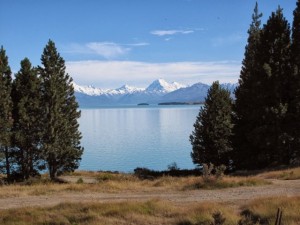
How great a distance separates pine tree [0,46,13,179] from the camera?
4112 centimetres

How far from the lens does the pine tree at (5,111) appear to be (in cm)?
4112

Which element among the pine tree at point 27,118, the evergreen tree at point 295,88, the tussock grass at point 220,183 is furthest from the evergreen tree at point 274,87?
the pine tree at point 27,118

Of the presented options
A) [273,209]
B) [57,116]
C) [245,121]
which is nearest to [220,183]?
[273,209]

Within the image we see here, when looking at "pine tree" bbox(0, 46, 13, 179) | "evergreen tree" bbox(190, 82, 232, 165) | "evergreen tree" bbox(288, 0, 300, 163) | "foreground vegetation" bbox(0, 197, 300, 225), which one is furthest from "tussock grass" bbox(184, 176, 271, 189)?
"pine tree" bbox(0, 46, 13, 179)

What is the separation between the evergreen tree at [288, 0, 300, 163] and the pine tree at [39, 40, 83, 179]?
23.7m

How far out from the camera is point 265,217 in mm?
14555

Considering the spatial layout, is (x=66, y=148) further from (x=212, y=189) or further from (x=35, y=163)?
(x=212, y=189)

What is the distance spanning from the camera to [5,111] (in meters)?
41.2

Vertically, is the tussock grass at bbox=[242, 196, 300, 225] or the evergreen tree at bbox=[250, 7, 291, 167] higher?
the evergreen tree at bbox=[250, 7, 291, 167]

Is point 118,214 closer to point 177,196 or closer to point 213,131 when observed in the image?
point 177,196

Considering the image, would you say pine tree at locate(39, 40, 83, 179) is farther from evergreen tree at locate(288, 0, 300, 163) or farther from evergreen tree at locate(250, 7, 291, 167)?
evergreen tree at locate(288, 0, 300, 163)

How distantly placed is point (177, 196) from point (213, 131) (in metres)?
21.7

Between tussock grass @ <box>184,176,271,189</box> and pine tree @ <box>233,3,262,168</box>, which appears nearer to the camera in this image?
tussock grass @ <box>184,176,271,189</box>

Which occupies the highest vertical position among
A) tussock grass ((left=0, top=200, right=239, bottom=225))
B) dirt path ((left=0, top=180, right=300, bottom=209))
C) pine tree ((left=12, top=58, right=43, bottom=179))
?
pine tree ((left=12, top=58, right=43, bottom=179))
